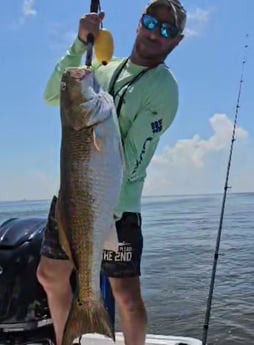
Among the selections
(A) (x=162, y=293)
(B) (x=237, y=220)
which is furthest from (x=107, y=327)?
(B) (x=237, y=220)

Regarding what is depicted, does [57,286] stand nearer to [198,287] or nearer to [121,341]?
[121,341]

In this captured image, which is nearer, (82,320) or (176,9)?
(82,320)

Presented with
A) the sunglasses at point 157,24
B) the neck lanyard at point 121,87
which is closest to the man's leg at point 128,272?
the neck lanyard at point 121,87

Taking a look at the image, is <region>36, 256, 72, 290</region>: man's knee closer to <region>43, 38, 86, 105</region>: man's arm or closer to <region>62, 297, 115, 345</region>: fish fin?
<region>62, 297, 115, 345</region>: fish fin

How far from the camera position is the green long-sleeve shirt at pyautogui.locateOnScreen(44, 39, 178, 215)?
3.15 meters

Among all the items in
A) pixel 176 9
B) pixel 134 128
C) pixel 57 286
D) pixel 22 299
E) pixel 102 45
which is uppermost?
pixel 176 9

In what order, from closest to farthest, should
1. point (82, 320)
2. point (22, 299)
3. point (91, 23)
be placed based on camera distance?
1. point (82, 320)
2. point (91, 23)
3. point (22, 299)

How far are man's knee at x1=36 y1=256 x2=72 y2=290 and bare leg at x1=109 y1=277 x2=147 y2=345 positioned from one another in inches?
9.4

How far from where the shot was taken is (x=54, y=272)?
328 centimetres

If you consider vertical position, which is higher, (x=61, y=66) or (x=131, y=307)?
(x=61, y=66)

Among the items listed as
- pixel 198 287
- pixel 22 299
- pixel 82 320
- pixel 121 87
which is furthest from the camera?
pixel 198 287

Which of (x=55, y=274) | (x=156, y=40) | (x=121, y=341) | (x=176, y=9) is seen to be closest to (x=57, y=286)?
(x=55, y=274)

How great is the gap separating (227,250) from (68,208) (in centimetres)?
1133

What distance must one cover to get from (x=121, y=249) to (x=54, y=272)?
15.1 inches
